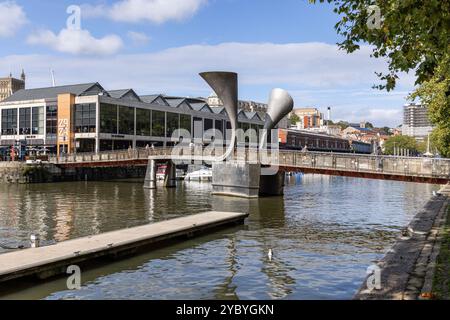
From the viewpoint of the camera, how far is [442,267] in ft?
46.8

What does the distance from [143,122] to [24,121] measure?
24.5 metres

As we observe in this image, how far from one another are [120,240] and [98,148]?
7523 cm

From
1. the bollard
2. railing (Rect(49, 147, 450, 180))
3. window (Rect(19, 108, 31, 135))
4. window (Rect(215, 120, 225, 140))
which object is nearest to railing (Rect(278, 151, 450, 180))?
railing (Rect(49, 147, 450, 180))

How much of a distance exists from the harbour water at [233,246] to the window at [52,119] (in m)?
51.0

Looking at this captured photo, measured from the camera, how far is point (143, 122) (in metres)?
106

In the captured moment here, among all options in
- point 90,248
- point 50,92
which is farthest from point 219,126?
point 90,248

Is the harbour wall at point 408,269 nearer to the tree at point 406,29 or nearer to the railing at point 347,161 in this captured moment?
the tree at point 406,29

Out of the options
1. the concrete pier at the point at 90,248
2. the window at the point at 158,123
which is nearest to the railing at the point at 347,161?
the concrete pier at the point at 90,248

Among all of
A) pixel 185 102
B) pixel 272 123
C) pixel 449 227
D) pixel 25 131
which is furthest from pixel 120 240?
pixel 185 102

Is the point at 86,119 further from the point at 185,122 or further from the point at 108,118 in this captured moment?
the point at 185,122

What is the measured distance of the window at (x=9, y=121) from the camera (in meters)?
103

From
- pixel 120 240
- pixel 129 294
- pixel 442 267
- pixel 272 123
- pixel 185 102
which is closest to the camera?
pixel 442 267

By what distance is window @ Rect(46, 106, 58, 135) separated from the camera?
97.2m

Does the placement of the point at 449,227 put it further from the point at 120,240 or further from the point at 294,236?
the point at 120,240
